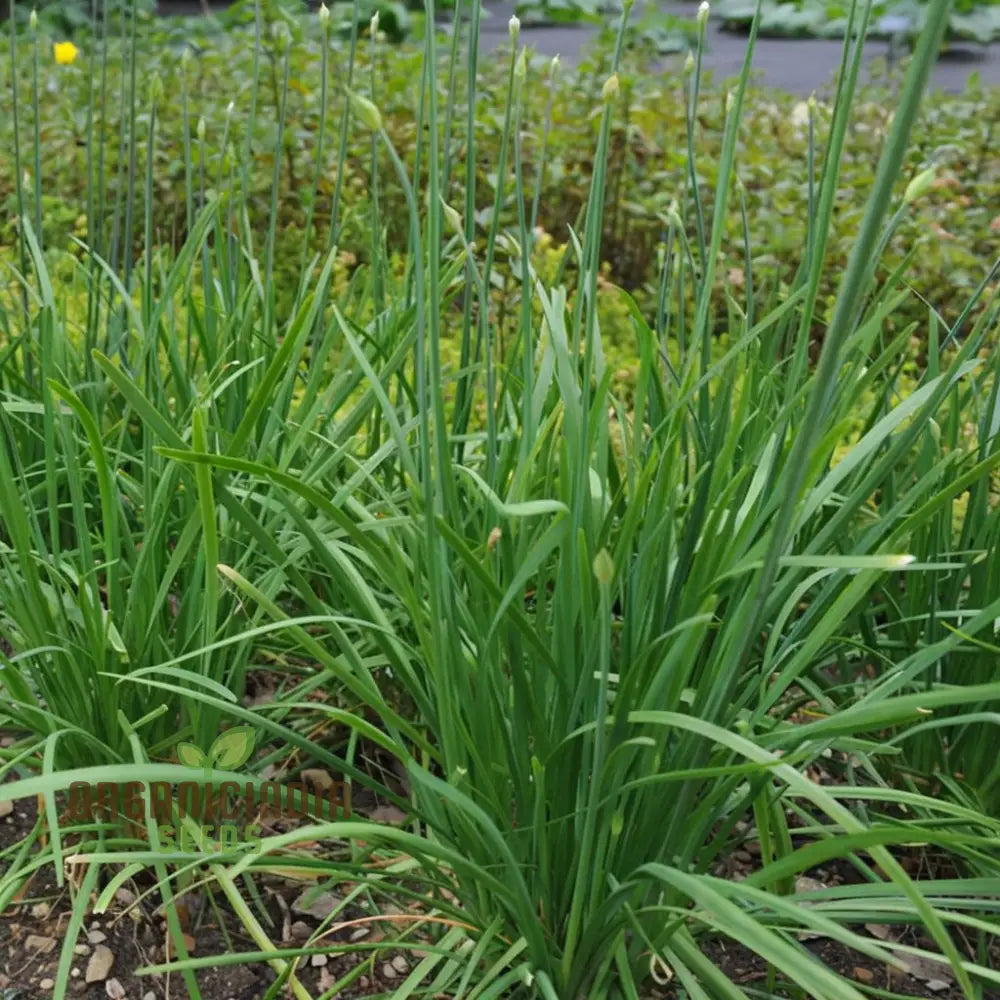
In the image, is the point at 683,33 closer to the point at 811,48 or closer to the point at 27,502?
the point at 811,48

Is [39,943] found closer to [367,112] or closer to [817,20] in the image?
[367,112]

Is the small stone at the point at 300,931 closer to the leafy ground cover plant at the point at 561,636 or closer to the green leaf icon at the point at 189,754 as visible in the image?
the leafy ground cover plant at the point at 561,636

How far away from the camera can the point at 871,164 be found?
161 inches

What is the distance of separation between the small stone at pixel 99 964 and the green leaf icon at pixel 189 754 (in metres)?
0.25

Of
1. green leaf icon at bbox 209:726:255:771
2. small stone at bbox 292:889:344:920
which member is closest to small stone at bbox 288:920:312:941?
small stone at bbox 292:889:344:920

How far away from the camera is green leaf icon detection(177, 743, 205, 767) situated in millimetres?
1508

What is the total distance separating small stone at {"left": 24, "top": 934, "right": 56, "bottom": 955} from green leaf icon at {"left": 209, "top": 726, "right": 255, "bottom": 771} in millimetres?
298

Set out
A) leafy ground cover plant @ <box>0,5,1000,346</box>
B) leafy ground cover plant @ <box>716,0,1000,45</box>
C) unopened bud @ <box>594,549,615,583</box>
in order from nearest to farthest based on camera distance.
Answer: unopened bud @ <box>594,549,615,583</box> → leafy ground cover plant @ <box>0,5,1000,346</box> → leafy ground cover plant @ <box>716,0,1000,45</box>

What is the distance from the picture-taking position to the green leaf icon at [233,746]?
1.54m

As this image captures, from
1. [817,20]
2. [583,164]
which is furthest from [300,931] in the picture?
[817,20]

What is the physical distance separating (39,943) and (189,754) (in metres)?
0.30

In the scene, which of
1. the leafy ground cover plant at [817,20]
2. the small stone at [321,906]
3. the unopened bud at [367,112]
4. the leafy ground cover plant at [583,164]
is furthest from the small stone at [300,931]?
the leafy ground cover plant at [817,20]

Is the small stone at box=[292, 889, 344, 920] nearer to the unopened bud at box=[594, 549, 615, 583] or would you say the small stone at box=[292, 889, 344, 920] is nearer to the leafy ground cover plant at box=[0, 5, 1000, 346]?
the unopened bud at box=[594, 549, 615, 583]

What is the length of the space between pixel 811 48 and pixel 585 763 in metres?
8.18
